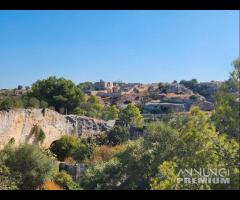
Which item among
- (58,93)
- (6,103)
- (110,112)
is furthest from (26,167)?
(110,112)

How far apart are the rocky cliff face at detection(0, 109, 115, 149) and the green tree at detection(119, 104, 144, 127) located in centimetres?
89

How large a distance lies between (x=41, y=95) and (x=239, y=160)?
1121 cm

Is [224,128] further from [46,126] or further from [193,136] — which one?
[46,126]

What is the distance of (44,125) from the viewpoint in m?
11.1

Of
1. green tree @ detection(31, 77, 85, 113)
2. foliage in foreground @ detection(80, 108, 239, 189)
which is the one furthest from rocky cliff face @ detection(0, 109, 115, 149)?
foliage in foreground @ detection(80, 108, 239, 189)

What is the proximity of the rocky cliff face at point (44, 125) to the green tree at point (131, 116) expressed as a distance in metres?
0.89

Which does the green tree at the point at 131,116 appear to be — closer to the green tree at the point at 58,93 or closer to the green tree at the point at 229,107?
the green tree at the point at 58,93

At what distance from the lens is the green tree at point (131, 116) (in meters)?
10.8

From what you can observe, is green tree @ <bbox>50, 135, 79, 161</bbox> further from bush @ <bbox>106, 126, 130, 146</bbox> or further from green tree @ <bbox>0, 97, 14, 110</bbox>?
green tree @ <bbox>0, 97, 14, 110</bbox>

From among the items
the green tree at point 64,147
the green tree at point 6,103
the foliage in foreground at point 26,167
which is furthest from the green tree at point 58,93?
the foliage in foreground at point 26,167

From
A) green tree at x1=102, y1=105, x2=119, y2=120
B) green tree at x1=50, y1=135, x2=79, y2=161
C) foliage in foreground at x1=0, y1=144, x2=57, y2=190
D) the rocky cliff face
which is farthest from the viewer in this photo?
green tree at x1=102, y1=105, x2=119, y2=120

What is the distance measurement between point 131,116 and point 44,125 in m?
2.39

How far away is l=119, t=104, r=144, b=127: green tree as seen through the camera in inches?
426
